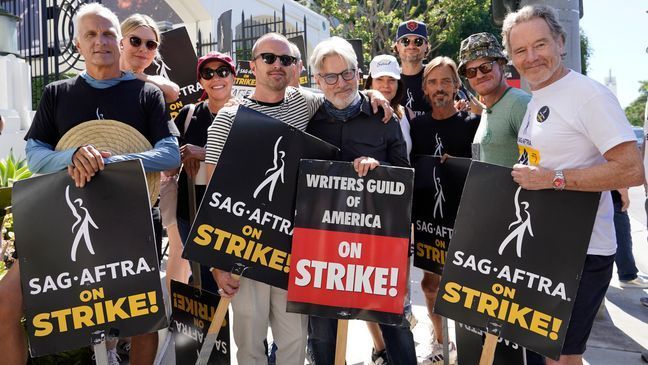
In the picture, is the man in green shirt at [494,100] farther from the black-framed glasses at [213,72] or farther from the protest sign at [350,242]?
the black-framed glasses at [213,72]

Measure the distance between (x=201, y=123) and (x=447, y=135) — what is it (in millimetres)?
1662

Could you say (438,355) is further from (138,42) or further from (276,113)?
(138,42)

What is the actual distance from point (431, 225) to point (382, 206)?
28.8 inches

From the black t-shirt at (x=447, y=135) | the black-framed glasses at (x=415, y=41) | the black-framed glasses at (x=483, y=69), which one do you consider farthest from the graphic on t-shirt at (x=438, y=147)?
the black-framed glasses at (x=415, y=41)

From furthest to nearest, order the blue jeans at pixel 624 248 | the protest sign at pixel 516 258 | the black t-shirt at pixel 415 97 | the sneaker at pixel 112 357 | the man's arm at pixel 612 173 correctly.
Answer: the blue jeans at pixel 624 248
the black t-shirt at pixel 415 97
the sneaker at pixel 112 357
the protest sign at pixel 516 258
the man's arm at pixel 612 173

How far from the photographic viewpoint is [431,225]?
3.34 metres

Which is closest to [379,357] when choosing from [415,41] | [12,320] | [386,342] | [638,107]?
[386,342]

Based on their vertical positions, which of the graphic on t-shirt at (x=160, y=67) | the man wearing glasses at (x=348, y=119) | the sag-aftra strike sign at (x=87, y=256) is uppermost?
the graphic on t-shirt at (x=160, y=67)

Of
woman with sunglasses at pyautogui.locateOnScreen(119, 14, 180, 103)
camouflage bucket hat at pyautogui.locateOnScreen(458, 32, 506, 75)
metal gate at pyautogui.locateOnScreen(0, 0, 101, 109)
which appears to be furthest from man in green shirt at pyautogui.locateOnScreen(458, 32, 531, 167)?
metal gate at pyautogui.locateOnScreen(0, 0, 101, 109)

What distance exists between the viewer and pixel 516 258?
253 cm

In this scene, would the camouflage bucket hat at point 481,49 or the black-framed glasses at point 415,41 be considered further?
the black-framed glasses at point 415,41

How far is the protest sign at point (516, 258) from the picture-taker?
7.91ft

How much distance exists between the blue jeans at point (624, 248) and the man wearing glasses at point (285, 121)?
410 cm

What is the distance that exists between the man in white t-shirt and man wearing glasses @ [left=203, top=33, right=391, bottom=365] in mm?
775
